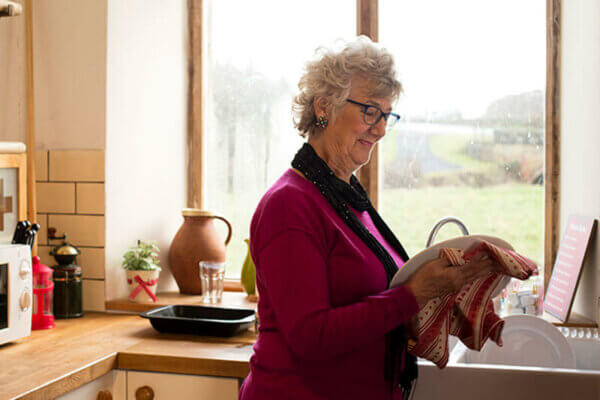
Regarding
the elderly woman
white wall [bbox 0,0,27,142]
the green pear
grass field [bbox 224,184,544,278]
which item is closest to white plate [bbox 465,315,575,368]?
the elderly woman

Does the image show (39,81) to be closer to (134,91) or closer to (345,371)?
(134,91)

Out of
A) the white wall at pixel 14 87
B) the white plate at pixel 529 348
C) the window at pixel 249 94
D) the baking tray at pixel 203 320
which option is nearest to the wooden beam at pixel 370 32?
the window at pixel 249 94

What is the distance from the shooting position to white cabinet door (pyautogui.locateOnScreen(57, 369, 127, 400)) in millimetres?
1457

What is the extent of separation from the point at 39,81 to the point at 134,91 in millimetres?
308

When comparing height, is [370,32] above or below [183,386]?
above

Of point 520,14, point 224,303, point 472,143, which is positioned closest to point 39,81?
point 224,303

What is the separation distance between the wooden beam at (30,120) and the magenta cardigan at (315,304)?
107 cm

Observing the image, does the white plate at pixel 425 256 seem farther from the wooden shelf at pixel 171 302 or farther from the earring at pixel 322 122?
the wooden shelf at pixel 171 302

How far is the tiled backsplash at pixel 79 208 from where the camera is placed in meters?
2.01

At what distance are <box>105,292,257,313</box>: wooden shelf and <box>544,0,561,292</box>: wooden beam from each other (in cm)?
102

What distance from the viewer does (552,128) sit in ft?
6.83

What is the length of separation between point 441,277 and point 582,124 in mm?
1074

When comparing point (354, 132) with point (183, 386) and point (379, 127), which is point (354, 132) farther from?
point (183, 386)

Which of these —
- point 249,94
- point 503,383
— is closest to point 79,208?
point 249,94
